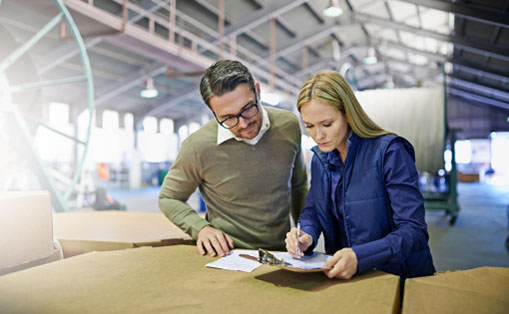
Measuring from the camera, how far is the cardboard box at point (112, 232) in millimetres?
1586

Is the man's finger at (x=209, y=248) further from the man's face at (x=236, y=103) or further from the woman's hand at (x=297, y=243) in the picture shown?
the man's face at (x=236, y=103)

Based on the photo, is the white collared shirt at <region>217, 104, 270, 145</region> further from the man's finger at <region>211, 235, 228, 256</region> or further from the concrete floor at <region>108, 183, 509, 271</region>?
the concrete floor at <region>108, 183, 509, 271</region>

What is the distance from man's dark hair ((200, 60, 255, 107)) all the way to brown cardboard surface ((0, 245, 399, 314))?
2.18 feet

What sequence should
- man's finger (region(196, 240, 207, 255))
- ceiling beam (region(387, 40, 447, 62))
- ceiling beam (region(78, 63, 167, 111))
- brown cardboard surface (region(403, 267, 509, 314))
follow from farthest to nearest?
1. ceiling beam (region(387, 40, 447, 62))
2. ceiling beam (region(78, 63, 167, 111))
3. man's finger (region(196, 240, 207, 255))
4. brown cardboard surface (region(403, 267, 509, 314))

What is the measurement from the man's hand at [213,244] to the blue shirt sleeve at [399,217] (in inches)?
20.1

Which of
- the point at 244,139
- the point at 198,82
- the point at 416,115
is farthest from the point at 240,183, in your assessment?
the point at 198,82

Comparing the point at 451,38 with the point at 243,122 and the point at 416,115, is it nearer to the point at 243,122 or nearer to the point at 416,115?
the point at 416,115

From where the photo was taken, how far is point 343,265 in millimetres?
995

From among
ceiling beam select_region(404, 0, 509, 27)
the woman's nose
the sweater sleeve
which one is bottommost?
the sweater sleeve

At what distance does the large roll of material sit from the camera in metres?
4.98

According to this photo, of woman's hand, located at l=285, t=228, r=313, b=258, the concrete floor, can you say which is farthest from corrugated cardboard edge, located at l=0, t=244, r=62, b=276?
the concrete floor

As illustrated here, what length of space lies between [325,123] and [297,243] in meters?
0.42

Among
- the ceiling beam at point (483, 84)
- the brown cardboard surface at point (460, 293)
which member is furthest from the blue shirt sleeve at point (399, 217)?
the ceiling beam at point (483, 84)

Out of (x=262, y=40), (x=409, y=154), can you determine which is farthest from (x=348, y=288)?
(x=262, y=40)
